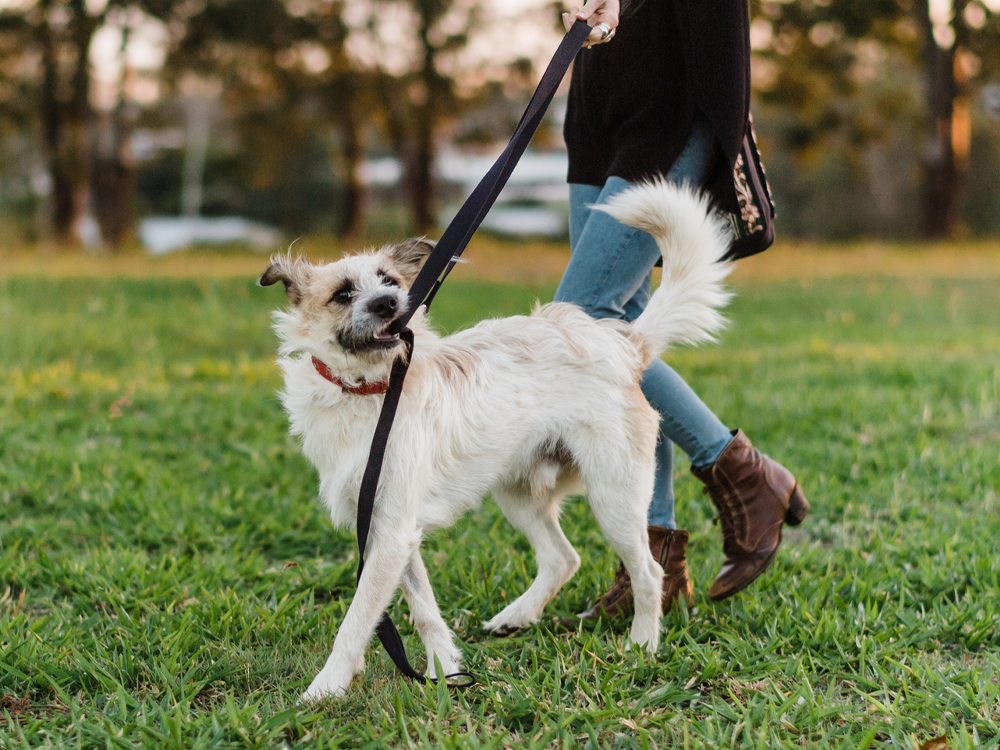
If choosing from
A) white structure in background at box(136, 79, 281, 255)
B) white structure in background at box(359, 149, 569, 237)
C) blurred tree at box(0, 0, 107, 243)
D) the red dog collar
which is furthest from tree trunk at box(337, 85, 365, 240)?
the red dog collar

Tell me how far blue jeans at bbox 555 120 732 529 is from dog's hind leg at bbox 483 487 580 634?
0.37 m

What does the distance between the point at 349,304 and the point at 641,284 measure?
1.12 metres

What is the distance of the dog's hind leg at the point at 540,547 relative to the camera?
300 centimetres

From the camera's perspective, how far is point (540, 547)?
3043mm

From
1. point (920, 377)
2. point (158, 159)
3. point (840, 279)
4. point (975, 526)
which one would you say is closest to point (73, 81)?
point (158, 159)

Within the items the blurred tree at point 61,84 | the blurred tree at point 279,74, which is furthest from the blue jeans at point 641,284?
the blurred tree at point 61,84

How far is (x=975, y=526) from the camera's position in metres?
3.74

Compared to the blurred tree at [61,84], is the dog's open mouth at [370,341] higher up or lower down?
lower down

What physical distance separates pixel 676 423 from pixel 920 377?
4150mm

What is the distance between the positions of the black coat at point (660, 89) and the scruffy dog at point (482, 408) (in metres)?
0.23

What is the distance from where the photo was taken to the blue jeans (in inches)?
117

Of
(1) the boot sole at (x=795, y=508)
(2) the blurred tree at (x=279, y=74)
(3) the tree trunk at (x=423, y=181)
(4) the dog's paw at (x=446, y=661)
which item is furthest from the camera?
(3) the tree trunk at (x=423, y=181)

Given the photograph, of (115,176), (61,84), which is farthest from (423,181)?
(61,84)

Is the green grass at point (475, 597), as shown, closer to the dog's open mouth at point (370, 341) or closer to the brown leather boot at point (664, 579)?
the brown leather boot at point (664, 579)
